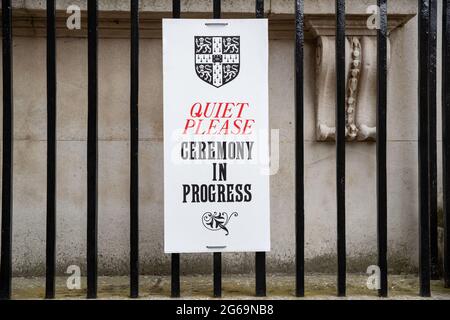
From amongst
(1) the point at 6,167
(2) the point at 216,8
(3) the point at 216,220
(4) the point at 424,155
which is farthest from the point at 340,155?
(1) the point at 6,167

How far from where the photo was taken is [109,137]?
4789 millimetres

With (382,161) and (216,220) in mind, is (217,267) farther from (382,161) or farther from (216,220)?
(382,161)

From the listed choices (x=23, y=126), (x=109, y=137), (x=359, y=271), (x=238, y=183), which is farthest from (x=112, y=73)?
(x=359, y=271)

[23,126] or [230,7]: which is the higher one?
[230,7]

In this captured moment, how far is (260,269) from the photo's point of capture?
12.6 ft

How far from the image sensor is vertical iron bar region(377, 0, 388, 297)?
3.88 meters

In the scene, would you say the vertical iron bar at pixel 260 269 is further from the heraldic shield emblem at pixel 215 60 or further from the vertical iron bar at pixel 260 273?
the heraldic shield emblem at pixel 215 60

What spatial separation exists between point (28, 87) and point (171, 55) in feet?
5.10

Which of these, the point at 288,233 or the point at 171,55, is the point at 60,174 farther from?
the point at 288,233

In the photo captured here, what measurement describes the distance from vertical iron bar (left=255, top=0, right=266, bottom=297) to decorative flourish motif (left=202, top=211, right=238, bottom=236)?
0.28m

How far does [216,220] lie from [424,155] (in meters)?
1.51

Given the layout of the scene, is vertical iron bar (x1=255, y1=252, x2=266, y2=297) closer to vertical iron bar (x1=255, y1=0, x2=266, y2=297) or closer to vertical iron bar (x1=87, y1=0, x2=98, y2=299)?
vertical iron bar (x1=255, y1=0, x2=266, y2=297)

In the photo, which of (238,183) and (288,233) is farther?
(288,233)
